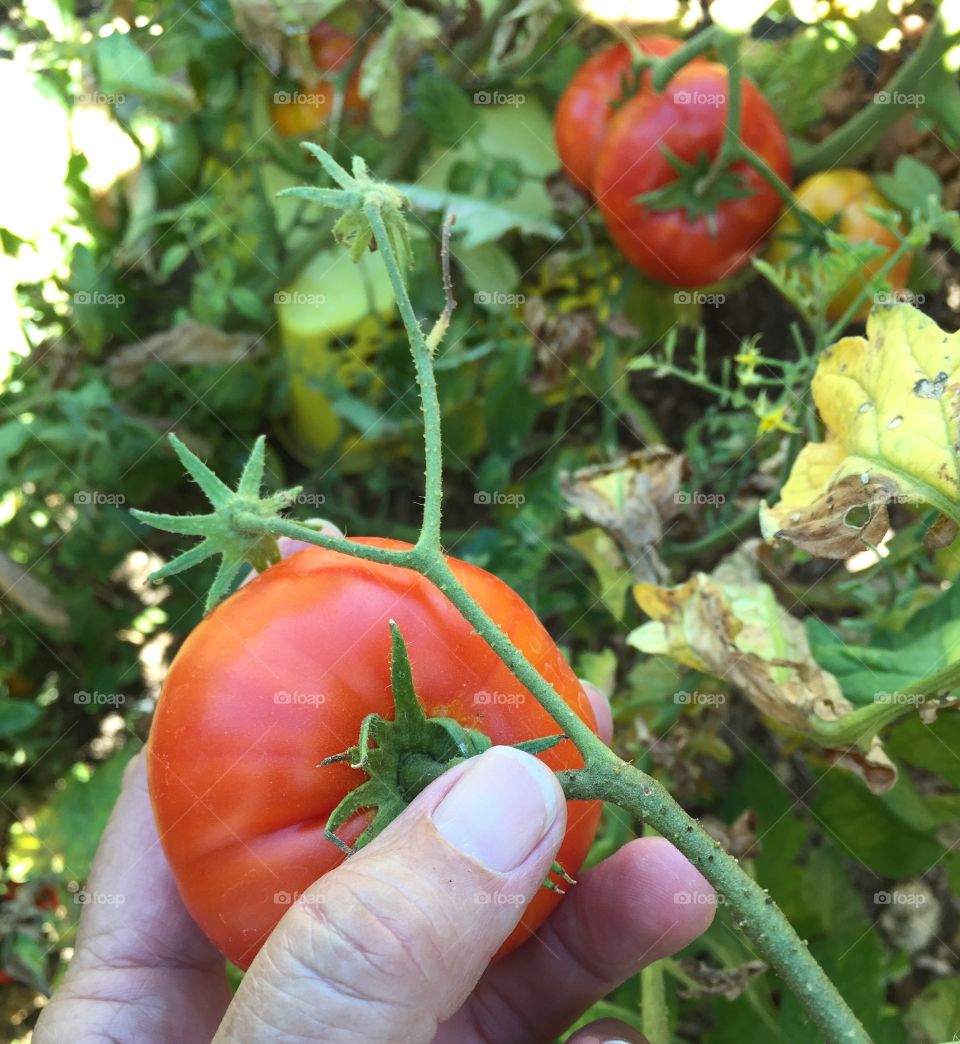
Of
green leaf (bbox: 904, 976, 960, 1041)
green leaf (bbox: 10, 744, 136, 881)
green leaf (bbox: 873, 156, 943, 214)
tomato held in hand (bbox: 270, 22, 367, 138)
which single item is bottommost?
green leaf (bbox: 904, 976, 960, 1041)

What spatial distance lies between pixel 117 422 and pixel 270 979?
3.00 feet

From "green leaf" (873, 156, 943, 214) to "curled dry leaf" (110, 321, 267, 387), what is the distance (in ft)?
2.91

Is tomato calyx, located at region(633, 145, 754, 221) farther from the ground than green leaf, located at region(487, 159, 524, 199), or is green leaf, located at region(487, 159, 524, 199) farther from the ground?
green leaf, located at region(487, 159, 524, 199)

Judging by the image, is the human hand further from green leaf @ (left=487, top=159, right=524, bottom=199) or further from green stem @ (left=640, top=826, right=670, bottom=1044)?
green leaf @ (left=487, top=159, right=524, bottom=199)

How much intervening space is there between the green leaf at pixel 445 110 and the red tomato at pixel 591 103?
14 cm

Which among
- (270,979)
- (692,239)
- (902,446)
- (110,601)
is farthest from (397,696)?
(110,601)

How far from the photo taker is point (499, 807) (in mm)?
664

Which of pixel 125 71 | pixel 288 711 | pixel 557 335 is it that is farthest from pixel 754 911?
pixel 125 71

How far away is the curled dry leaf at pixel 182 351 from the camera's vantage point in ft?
4.51

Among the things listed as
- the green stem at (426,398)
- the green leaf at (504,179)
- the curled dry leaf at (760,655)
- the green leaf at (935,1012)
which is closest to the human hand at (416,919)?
the green stem at (426,398)

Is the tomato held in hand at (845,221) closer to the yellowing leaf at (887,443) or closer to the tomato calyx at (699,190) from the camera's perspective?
the tomato calyx at (699,190)

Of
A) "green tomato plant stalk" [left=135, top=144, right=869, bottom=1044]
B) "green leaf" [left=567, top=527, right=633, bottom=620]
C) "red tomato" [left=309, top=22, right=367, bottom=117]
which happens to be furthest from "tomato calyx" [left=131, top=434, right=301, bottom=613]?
"red tomato" [left=309, top=22, right=367, bottom=117]

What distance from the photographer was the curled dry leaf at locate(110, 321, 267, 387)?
1.38 metres

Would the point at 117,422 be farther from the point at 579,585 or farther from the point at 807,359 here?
the point at 807,359
